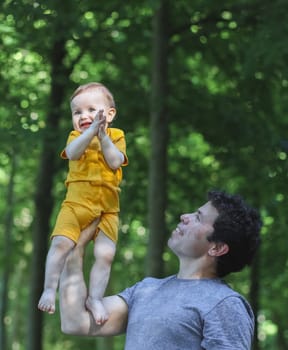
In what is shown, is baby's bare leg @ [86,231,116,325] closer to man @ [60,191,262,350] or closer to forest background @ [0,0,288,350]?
man @ [60,191,262,350]

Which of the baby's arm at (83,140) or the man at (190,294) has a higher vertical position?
the baby's arm at (83,140)

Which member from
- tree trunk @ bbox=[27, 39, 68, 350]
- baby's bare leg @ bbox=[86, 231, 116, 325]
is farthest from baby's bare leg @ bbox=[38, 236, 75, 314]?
tree trunk @ bbox=[27, 39, 68, 350]

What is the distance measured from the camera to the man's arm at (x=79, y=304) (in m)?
3.78

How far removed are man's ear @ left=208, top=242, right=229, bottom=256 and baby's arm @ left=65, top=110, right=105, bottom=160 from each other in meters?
0.67

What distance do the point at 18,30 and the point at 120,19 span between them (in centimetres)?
113

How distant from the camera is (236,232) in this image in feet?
12.4

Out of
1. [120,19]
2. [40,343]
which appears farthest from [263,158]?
[40,343]

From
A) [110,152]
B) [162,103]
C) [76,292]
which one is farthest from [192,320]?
[162,103]

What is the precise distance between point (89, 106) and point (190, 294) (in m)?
0.87

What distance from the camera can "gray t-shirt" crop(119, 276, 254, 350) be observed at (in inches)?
141

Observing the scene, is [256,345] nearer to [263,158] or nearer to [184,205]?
[184,205]

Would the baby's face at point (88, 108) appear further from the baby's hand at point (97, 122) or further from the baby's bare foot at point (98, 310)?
the baby's bare foot at point (98, 310)

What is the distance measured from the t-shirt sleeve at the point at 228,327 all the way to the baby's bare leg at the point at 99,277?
0.45m

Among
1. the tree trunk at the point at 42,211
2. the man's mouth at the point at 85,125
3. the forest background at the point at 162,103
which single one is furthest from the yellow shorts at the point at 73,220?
the tree trunk at the point at 42,211
